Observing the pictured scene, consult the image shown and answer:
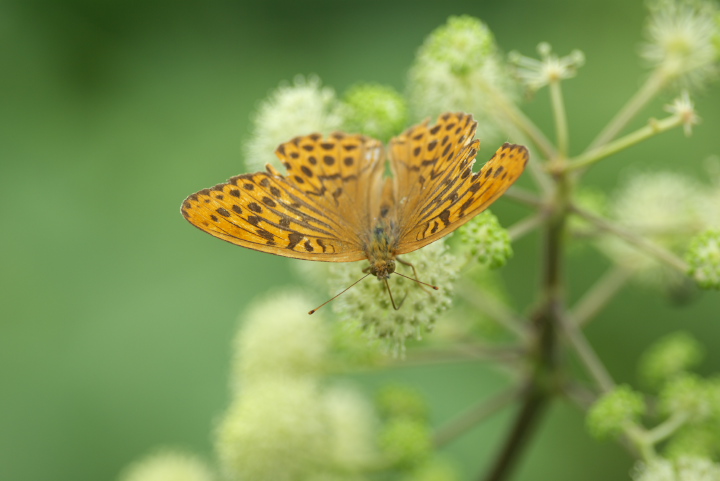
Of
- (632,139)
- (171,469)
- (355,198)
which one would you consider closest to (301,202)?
(355,198)

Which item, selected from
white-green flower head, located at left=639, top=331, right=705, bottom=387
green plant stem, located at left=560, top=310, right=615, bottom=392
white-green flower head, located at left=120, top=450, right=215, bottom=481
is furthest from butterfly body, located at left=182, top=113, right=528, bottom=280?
white-green flower head, located at left=120, top=450, right=215, bottom=481

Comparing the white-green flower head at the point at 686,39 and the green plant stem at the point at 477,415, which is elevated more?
the white-green flower head at the point at 686,39

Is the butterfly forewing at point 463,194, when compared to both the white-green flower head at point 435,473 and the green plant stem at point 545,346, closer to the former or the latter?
the green plant stem at point 545,346

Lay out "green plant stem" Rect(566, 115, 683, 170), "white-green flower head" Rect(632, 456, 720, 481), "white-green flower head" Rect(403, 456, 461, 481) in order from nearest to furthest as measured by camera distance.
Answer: "green plant stem" Rect(566, 115, 683, 170) → "white-green flower head" Rect(632, 456, 720, 481) → "white-green flower head" Rect(403, 456, 461, 481)

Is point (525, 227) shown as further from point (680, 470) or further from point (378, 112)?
point (680, 470)

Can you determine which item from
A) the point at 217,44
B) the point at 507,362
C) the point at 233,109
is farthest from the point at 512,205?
the point at 217,44

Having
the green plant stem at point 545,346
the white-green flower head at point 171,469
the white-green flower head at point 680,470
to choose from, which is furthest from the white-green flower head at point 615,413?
the white-green flower head at point 171,469

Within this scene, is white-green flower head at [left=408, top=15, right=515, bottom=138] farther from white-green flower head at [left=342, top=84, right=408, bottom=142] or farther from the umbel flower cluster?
white-green flower head at [left=342, top=84, right=408, bottom=142]
